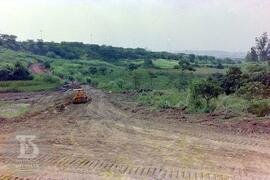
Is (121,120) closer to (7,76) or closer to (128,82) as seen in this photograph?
(7,76)

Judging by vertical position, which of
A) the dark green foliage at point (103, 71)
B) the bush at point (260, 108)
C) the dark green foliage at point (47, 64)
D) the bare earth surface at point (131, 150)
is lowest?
the dark green foliage at point (103, 71)

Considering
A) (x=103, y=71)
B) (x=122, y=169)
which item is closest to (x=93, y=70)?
(x=103, y=71)

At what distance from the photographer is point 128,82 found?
59250mm

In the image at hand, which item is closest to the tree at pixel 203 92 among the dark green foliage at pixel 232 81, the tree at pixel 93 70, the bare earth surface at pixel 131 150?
the bare earth surface at pixel 131 150

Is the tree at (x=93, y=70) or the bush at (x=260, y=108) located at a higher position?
the bush at (x=260, y=108)

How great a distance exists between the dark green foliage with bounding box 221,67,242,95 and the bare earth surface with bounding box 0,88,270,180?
404 inches

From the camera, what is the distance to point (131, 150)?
57.6ft

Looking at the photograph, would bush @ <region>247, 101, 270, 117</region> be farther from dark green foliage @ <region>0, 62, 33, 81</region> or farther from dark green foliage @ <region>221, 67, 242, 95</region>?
dark green foliage @ <region>0, 62, 33, 81</region>

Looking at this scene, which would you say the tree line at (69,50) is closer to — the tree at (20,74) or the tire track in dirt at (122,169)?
the tree at (20,74)

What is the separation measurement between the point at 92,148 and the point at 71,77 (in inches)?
1882

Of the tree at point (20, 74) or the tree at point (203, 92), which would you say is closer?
the tree at point (203, 92)

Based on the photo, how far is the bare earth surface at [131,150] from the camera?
1423cm

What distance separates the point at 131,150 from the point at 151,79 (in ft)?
140

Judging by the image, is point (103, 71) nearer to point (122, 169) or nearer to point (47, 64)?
point (47, 64)
